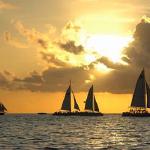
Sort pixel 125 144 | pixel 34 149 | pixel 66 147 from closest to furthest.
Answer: pixel 34 149
pixel 66 147
pixel 125 144

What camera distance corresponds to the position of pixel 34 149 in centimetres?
7331

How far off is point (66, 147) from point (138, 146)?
36.0 ft

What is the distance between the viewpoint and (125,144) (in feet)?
277

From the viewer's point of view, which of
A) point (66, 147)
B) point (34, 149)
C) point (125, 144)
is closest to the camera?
point (34, 149)

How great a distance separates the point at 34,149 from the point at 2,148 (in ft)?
14.8

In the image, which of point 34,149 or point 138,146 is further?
point 138,146

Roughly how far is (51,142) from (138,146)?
14782 millimetres

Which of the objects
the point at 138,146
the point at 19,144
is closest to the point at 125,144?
the point at 138,146

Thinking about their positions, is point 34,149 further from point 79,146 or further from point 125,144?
point 125,144

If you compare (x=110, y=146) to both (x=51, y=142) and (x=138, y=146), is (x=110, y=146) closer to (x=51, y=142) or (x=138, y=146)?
(x=138, y=146)

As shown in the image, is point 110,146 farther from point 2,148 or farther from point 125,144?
point 2,148

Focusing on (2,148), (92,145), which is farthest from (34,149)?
(92,145)

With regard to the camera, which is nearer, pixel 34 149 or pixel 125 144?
pixel 34 149

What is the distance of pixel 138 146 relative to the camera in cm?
8038
